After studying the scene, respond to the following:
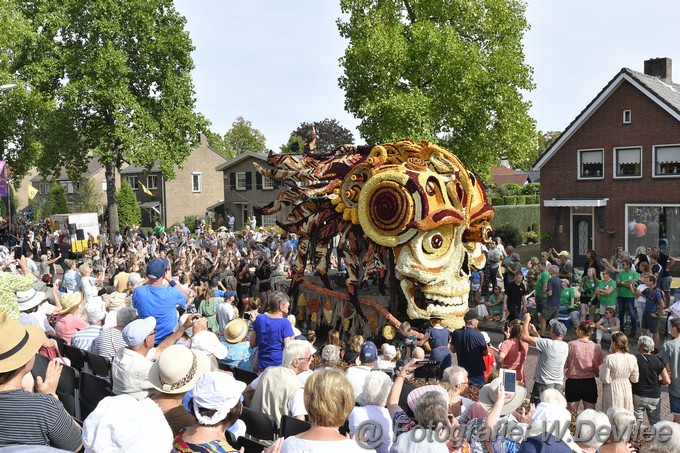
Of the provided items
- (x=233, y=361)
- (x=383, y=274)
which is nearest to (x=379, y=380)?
(x=233, y=361)

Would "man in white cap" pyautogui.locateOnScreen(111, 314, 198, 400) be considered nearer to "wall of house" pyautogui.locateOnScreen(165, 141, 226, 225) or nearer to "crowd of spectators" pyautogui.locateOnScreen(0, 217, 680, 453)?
"crowd of spectators" pyautogui.locateOnScreen(0, 217, 680, 453)

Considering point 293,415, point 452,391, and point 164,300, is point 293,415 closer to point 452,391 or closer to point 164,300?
point 452,391

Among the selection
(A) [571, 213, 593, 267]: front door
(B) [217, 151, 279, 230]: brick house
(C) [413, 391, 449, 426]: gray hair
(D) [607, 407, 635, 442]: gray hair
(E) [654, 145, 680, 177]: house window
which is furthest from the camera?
(B) [217, 151, 279, 230]: brick house

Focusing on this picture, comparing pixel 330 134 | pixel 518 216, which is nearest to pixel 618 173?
pixel 518 216

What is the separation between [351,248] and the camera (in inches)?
526

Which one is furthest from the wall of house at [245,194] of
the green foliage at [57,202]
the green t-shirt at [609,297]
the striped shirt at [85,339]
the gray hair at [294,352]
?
the gray hair at [294,352]

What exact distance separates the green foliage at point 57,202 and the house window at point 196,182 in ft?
38.8

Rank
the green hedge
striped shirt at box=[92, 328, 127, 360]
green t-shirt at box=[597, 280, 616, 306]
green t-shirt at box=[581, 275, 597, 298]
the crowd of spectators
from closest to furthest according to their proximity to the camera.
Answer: the crowd of spectators, striped shirt at box=[92, 328, 127, 360], green t-shirt at box=[597, 280, 616, 306], green t-shirt at box=[581, 275, 597, 298], the green hedge

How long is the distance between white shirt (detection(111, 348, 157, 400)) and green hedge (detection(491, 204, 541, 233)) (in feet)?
101

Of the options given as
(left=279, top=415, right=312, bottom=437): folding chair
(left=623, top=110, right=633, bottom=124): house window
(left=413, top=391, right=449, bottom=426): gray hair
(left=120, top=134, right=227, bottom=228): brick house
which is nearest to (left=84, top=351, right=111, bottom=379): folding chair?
(left=279, top=415, right=312, bottom=437): folding chair

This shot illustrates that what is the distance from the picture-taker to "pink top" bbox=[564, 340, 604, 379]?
8.35m

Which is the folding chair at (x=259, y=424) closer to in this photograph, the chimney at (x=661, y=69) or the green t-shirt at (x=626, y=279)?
the green t-shirt at (x=626, y=279)

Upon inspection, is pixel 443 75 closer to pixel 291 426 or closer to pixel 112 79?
pixel 112 79

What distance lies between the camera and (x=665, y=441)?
14.6ft
